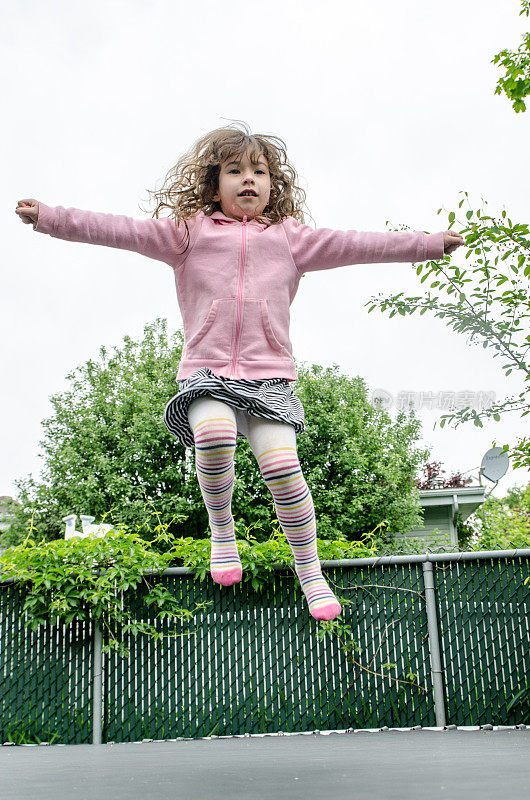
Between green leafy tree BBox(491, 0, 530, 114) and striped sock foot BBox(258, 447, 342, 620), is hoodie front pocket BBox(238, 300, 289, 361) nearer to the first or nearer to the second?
striped sock foot BBox(258, 447, 342, 620)

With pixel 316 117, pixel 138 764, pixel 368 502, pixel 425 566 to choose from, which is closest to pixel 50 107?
pixel 316 117

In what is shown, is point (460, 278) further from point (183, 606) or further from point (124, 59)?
point (183, 606)

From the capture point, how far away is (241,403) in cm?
195

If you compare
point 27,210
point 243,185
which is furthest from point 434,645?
point 27,210

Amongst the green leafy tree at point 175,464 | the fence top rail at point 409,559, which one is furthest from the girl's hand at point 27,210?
the green leafy tree at point 175,464

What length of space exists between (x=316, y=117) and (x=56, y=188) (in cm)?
96

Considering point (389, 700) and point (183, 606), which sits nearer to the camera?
point (389, 700)

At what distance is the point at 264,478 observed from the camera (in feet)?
6.73

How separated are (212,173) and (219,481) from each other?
3.10 ft

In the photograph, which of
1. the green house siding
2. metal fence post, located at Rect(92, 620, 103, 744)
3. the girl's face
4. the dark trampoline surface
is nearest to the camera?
the dark trampoline surface

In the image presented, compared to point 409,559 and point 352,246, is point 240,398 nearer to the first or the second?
point 352,246

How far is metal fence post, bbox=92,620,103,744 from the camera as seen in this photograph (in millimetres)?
2996

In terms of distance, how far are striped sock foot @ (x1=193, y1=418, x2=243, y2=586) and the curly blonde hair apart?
25.3 inches

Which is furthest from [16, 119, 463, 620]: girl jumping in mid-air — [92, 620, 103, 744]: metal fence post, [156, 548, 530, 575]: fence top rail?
[92, 620, 103, 744]: metal fence post
